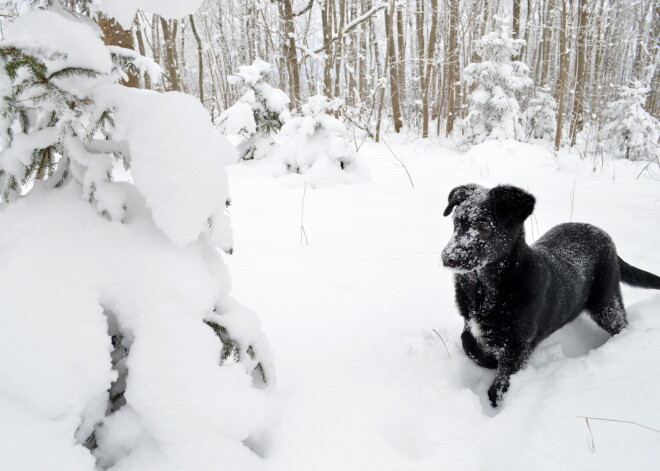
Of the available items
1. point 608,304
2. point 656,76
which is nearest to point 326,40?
point 608,304

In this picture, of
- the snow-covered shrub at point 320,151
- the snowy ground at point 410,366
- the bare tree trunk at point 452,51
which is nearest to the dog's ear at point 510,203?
the snowy ground at point 410,366

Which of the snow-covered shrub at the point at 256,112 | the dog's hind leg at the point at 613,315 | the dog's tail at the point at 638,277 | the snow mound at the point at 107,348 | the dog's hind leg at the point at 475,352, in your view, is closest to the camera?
the snow mound at the point at 107,348

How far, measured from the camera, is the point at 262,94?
8656 millimetres

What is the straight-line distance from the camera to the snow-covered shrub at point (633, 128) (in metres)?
12.0

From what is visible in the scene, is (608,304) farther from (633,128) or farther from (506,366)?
(633,128)

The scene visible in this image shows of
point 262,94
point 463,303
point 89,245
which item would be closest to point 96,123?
point 89,245

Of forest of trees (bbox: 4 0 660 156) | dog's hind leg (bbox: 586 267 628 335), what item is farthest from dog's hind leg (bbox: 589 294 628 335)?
forest of trees (bbox: 4 0 660 156)

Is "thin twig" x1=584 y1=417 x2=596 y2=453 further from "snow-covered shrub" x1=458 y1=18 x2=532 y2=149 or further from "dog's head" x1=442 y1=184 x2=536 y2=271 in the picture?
"snow-covered shrub" x1=458 y1=18 x2=532 y2=149

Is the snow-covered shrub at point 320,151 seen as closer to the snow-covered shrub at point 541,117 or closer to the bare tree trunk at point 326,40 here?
the bare tree trunk at point 326,40

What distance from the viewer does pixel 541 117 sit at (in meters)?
15.7

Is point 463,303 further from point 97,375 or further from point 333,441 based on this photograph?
point 97,375

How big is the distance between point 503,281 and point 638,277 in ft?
4.86

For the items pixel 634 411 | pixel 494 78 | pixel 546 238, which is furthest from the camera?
pixel 494 78

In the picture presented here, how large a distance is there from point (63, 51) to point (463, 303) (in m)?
2.39
